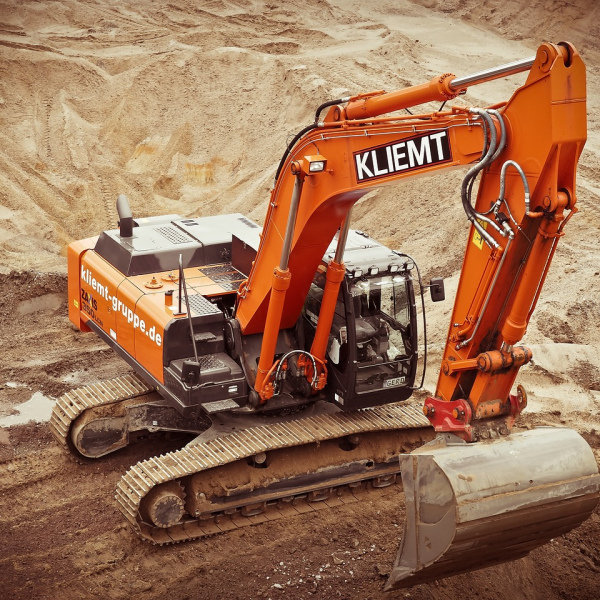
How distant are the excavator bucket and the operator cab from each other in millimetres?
2488

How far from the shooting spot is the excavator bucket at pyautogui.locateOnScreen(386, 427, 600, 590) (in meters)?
6.44

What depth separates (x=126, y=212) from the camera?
10250 millimetres

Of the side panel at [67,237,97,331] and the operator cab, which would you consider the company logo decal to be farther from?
the side panel at [67,237,97,331]

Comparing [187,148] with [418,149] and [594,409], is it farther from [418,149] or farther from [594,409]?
[418,149]

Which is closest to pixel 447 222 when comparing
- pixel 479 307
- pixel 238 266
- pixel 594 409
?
pixel 594 409

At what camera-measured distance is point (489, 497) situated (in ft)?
21.1

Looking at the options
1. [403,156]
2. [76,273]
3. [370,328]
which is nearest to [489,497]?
[403,156]

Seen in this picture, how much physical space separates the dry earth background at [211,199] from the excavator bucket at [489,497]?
152 centimetres

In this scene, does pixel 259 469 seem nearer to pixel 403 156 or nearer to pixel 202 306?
pixel 202 306

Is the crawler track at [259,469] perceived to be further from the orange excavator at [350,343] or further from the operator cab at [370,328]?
the operator cab at [370,328]

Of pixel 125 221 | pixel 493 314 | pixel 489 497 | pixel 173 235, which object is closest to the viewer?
pixel 489 497

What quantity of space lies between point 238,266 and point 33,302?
17.8ft

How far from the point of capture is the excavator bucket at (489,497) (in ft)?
21.1

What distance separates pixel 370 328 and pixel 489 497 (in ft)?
10.2
